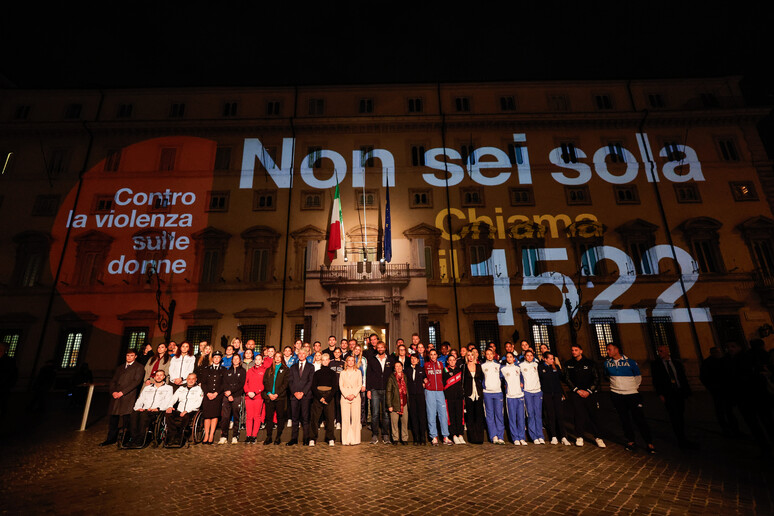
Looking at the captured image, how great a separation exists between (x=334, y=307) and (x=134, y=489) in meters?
14.0

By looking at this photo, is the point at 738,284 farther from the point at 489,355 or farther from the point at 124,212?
the point at 124,212

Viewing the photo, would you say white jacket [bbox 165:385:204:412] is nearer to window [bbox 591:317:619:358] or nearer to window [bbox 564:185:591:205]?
window [bbox 591:317:619:358]

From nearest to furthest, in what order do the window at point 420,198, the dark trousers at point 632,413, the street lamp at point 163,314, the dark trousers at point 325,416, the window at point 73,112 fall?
the dark trousers at point 632,413
the dark trousers at point 325,416
the street lamp at point 163,314
the window at point 420,198
the window at point 73,112

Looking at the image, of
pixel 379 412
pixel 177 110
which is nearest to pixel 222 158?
pixel 177 110

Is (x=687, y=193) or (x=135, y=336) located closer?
(x=135, y=336)

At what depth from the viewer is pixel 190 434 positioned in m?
8.09

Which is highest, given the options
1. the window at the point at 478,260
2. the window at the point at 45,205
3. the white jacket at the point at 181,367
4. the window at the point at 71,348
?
the window at the point at 45,205

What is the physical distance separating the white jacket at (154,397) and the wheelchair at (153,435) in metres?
0.19

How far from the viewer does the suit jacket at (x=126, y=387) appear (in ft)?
25.2

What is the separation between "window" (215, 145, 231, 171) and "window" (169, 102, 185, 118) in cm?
437

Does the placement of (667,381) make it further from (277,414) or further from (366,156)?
(366,156)

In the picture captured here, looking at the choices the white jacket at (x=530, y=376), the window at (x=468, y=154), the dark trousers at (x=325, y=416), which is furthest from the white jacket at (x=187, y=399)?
the window at (x=468, y=154)

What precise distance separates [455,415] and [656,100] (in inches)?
1117

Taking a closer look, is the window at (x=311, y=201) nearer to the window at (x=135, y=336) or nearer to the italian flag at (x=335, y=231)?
the italian flag at (x=335, y=231)
